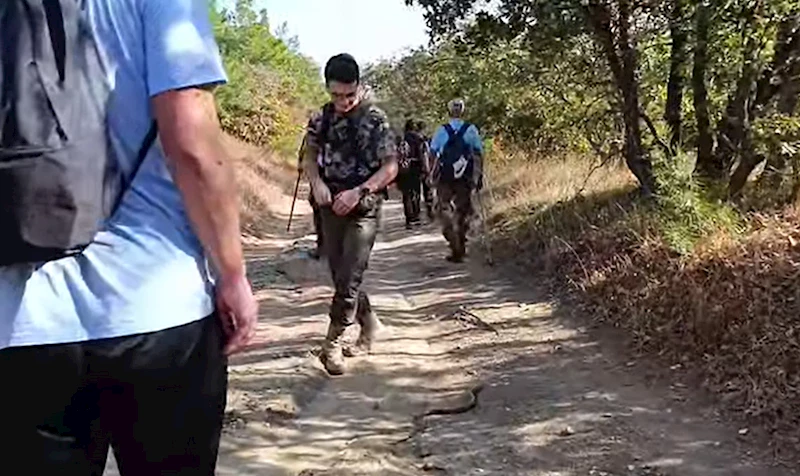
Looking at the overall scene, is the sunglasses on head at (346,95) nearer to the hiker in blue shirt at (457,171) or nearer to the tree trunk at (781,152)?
the tree trunk at (781,152)

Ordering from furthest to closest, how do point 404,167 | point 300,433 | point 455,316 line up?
point 404,167
point 455,316
point 300,433

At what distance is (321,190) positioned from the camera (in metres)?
6.45

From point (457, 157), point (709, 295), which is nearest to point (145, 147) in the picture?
point (709, 295)

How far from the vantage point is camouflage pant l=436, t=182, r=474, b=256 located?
12312 millimetres

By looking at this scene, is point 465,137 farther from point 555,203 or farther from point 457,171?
point 555,203

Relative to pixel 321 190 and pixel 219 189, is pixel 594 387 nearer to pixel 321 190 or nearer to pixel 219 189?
pixel 321 190

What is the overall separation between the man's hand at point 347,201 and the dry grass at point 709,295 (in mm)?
2115

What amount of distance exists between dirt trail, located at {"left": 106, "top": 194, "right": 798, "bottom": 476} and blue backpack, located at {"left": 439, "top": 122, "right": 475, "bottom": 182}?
3310mm

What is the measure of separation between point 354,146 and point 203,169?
4547 millimetres

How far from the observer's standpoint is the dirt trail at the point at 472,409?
16.3ft

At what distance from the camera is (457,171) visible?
12.2 meters

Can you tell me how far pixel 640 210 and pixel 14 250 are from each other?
835cm

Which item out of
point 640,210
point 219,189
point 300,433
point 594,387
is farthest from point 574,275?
point 219,189

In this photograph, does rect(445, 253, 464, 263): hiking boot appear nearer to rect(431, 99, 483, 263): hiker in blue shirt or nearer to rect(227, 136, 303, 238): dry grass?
rect(431, 99, 483, 263): hiker in blue shirt
